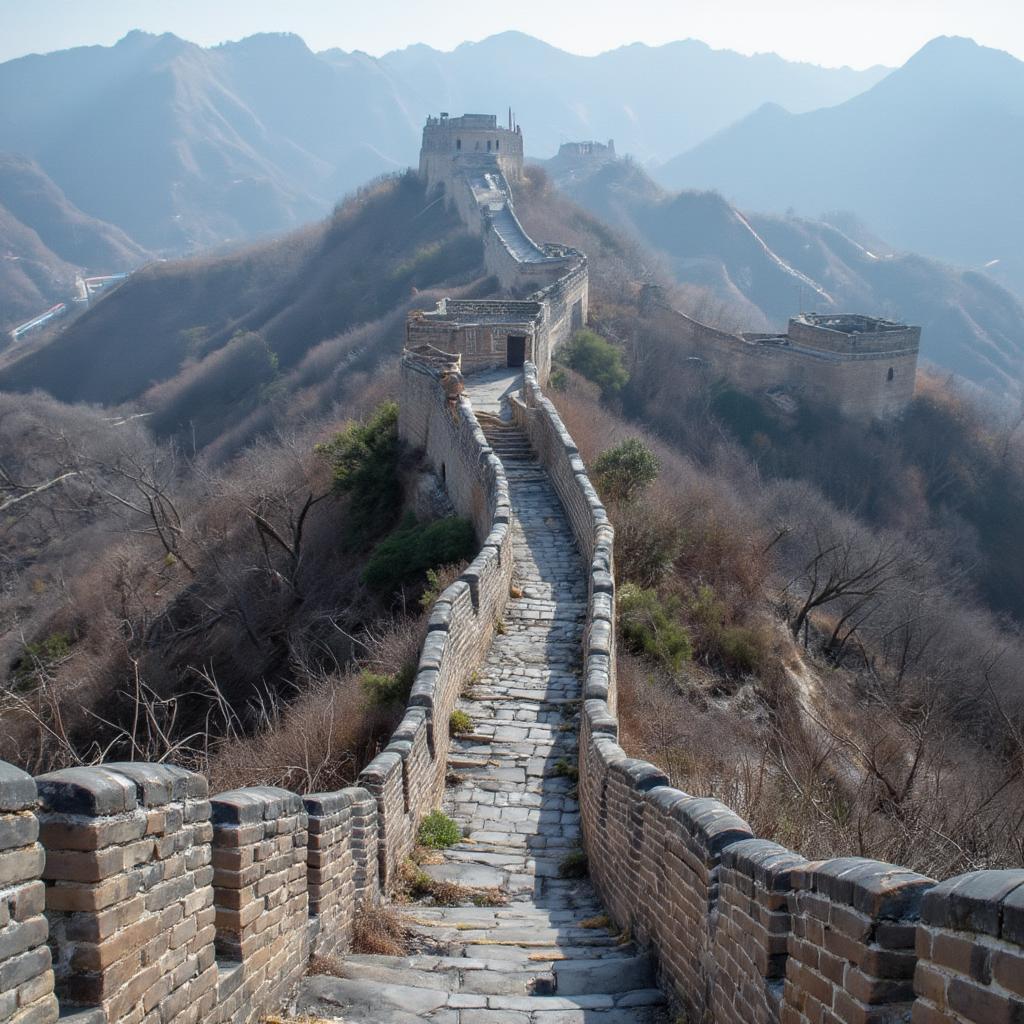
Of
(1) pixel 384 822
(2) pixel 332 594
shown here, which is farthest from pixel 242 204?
(1) pixel 384 822

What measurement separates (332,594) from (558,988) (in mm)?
13241

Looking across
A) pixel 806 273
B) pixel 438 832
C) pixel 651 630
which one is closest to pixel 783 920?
pixel 438 832

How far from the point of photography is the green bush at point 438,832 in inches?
320

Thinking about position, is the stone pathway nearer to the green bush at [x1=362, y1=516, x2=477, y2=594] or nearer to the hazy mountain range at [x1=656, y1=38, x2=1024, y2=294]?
the green bush at [x1=362, y1=516, x2=477, y2=594]

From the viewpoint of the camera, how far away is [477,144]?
61188 millimetres

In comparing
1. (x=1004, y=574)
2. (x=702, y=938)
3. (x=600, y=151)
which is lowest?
(x=1004, y=574)

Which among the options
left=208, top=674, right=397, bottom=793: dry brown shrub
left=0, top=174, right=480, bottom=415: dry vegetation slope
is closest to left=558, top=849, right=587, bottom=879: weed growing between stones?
left=208, top=674, right=397, bottom=793: dry brown shrub

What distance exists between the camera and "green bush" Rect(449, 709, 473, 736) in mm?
9656

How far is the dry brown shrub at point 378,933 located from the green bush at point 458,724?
3.08m

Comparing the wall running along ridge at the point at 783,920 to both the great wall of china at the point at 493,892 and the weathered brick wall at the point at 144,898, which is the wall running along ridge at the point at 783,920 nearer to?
the great wall of china at the point at 493,892

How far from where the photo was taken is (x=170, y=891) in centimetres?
379

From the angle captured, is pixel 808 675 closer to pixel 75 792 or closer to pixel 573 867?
pixel 573 867

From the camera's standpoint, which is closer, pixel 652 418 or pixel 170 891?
pixel 170 891

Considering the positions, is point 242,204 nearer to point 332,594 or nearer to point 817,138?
point 817,138
